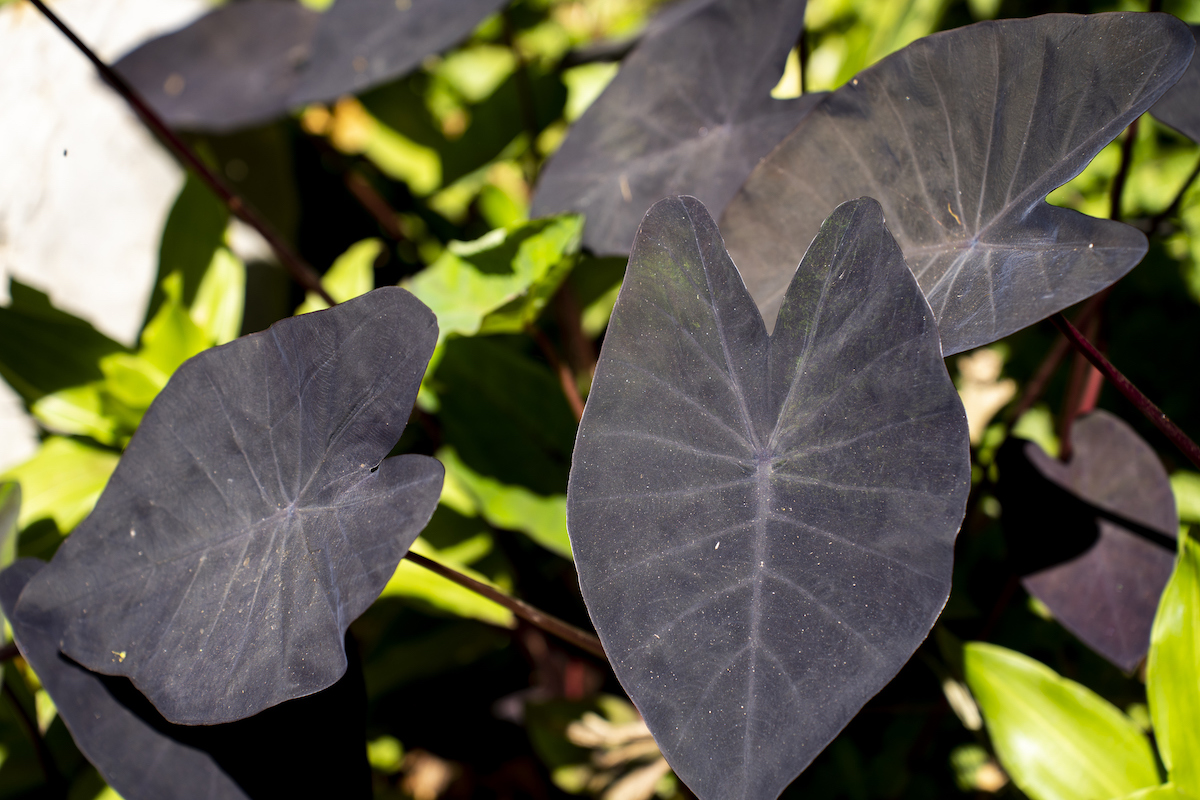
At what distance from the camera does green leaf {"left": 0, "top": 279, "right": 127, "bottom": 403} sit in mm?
1243

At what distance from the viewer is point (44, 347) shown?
126 cm

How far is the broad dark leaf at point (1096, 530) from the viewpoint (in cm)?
82

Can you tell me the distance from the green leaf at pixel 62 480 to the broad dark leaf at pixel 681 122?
2.99 ft

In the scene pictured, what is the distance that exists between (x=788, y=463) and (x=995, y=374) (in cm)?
113

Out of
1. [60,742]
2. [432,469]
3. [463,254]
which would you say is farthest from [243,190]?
[432,469]

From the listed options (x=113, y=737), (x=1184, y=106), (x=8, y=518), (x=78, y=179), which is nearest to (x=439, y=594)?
(x=113, y=737)

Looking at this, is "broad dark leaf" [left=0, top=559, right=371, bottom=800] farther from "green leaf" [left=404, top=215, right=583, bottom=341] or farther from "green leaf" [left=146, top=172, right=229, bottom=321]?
"green leaf" [left=146, top=172, right=229, bottom=321]

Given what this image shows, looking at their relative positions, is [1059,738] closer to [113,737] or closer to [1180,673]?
[1180,673]

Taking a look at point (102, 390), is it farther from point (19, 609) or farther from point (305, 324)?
point (305, 324)

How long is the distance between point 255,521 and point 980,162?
75cm

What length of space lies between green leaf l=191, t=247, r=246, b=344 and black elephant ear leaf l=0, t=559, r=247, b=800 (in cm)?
67

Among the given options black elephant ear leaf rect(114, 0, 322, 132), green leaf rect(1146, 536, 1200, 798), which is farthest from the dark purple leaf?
green leaf rect(1146, 536, 1200, 798)

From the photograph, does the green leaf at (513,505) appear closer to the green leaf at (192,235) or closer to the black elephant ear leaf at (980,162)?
the black elephant ear leaf at (980,162)

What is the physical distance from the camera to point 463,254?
0.99m
